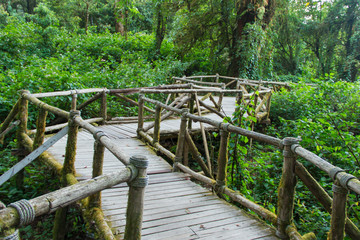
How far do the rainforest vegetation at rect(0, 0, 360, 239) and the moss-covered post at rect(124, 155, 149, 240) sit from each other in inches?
70.9

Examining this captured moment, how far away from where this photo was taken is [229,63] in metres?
15.4

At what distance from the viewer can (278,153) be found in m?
5.92

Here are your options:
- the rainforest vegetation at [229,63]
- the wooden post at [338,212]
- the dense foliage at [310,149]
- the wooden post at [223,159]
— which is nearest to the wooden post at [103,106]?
the rainforest vegetation at [229,63]

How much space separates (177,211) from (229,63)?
12980mm

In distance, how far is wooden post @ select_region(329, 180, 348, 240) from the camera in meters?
2.23

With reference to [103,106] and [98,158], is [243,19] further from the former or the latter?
[98,158]

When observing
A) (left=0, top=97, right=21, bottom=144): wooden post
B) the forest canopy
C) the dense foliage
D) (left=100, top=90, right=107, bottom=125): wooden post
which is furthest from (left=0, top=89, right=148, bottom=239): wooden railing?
the forest canopy

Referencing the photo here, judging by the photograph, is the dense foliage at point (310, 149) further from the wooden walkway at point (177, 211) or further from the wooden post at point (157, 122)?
the wooden post at point (157, 122)

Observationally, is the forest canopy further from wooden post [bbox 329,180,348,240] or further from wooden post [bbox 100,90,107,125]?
wooden post [bbox 329,180,348,240]

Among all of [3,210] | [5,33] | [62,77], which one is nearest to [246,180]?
[3,210]

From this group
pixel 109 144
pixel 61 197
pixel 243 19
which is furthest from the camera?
pixel 243 19

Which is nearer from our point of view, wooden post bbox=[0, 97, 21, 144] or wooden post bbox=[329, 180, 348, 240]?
wooden post bbox=[329, 180, 348, 240]

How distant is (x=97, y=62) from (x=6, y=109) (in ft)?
21.4

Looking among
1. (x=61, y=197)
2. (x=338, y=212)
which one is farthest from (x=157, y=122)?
(x=61, y=197)
